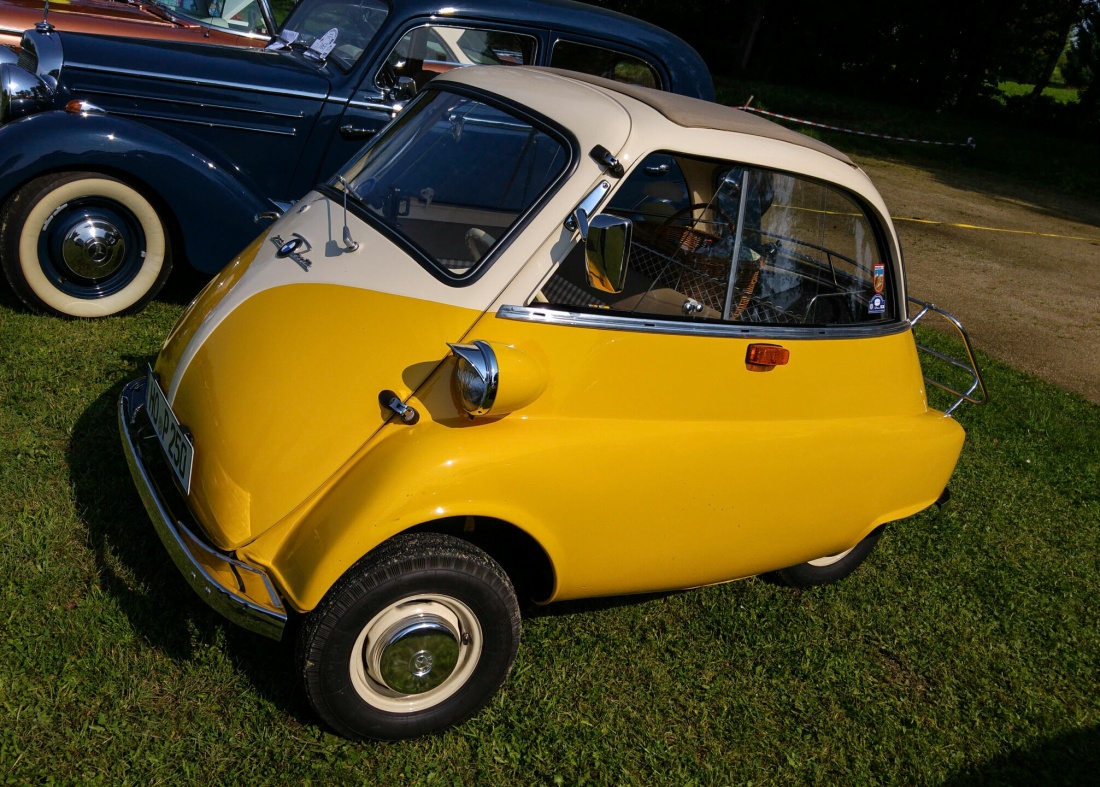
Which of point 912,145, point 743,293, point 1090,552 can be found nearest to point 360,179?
point 743,293

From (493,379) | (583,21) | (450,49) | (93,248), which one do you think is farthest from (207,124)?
(493,379)

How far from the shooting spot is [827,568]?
3.89m

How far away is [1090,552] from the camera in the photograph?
456 centimetres

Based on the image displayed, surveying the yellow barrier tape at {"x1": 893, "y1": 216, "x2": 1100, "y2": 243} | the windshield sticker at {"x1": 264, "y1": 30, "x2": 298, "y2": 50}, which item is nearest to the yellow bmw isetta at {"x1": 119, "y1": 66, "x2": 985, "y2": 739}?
the windshield sticker at {"x1": 264, "y1": 30, "x2": 298, "y2": 50}

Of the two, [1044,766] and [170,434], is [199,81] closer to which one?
[170,434]

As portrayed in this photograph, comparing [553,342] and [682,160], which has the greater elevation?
[682,160]

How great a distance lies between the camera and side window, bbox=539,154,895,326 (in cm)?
310

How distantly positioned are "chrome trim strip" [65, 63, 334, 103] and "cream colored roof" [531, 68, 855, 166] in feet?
8.26

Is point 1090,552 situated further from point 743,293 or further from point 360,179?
point 360,179

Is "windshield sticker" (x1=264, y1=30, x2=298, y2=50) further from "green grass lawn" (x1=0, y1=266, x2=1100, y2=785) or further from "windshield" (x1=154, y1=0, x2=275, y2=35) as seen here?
"green grass lawn" (x1=0, y1=266, x2=1100, y2=785)

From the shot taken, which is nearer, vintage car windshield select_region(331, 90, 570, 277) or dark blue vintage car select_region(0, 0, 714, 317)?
vintage car windshield select_region(331, 90, 570, 277)

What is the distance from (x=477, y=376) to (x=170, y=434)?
110 centimetres

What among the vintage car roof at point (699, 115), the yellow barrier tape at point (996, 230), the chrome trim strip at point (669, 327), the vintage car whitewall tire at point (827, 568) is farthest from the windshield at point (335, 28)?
the yellow barrier tape at point (996, 230)

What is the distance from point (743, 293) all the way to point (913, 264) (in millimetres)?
7090
